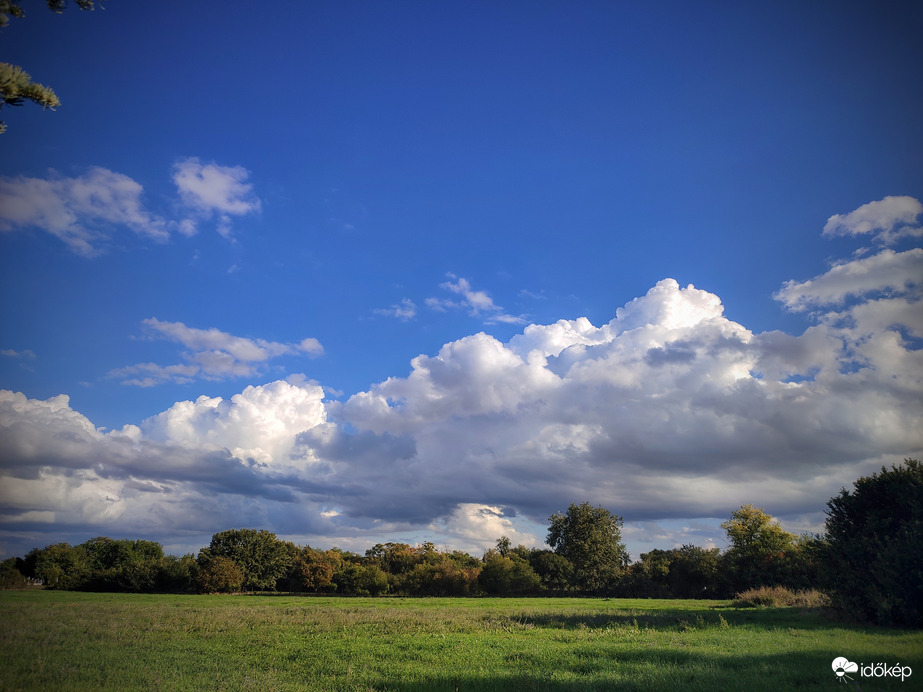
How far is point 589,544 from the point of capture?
258 ft

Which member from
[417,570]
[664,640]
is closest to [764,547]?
[417,570]

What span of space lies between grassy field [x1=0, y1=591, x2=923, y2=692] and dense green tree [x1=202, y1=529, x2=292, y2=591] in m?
56.4

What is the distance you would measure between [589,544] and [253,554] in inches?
2181

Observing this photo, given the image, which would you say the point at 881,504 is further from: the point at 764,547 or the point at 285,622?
the point at 764,547

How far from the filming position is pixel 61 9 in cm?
878

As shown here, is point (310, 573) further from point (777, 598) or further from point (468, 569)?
point (777, 598)

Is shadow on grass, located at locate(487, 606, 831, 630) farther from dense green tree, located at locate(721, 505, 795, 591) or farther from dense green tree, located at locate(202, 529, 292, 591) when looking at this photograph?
dense green tree, located at locate(202, 529, 292, 591)

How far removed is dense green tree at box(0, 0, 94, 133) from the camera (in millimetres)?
8039

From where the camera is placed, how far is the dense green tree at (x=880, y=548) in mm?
17734

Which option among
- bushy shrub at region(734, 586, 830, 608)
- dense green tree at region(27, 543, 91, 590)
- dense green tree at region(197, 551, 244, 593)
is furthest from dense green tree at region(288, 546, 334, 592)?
bushy shrub at region(734, 586, 830, 608)

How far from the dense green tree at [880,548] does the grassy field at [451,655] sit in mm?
1667

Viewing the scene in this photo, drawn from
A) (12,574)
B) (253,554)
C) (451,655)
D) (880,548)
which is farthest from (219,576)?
(880,548)

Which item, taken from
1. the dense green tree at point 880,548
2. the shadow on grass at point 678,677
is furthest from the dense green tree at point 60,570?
the dense green tree at point 880,548

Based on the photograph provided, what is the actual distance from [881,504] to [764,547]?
173 ft
